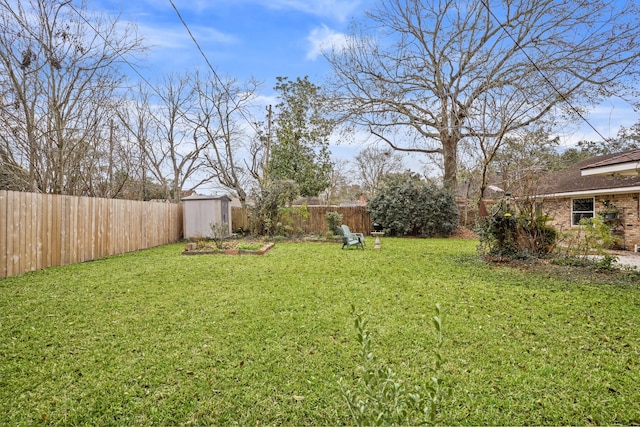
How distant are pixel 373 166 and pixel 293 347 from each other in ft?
87.8

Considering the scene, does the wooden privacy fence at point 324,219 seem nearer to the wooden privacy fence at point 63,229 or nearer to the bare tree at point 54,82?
the wooden privacy fence at point 63,229

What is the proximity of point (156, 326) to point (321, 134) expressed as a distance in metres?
16.2

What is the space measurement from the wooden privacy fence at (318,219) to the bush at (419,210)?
124 centimetres

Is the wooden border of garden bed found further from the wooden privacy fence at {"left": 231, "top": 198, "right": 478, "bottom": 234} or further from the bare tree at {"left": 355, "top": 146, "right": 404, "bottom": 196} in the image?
the bare tree at {"left": 355, "top": 146, "right": 404, "bottom": 196}

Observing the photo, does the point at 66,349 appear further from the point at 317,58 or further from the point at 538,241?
the point at 317,58

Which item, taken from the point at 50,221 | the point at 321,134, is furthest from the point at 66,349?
the point at 321,134

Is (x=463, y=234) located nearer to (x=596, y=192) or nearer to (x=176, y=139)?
(x=596, y=192)

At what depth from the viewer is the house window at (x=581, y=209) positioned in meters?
11.9

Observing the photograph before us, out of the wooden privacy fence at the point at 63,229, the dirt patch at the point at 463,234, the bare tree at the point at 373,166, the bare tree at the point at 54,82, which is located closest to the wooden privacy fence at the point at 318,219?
the dirt patch at the point at 463,234

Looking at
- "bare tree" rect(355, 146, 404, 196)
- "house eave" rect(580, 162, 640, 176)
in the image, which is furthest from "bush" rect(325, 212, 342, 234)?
"bare tree" rect(355, 146, 404, 196)

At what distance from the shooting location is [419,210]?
1370 centimetres

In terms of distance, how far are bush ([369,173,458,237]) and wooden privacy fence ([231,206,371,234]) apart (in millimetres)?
1244

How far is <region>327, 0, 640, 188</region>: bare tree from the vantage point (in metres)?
10.6

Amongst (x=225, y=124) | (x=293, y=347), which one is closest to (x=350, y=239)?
(x=293, y=347)
